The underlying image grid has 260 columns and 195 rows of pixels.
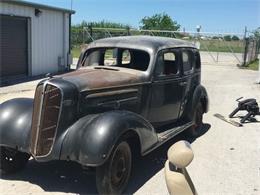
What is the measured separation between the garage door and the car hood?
9.97 meters

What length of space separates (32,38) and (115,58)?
1060cm

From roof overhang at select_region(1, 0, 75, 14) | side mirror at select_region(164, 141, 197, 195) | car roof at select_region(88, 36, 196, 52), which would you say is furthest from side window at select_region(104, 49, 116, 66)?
roof overhang at select_region(1, 0, 75, 14)

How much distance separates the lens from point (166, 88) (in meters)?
6.75

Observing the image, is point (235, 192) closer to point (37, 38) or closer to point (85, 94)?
point (85, 94)

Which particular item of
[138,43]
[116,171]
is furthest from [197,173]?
[138,43]

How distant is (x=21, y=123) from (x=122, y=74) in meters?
1.56

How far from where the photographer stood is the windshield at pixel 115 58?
6.61 meters

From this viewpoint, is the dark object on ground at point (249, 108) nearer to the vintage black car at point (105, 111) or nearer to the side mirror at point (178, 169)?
the vintage black car at point (105, 111)

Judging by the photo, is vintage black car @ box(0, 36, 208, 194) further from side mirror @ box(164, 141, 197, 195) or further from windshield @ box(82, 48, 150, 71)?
side mirror @ box(164, 141, 197, 195)

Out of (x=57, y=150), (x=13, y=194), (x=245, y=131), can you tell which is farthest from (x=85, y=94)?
(x=245, y=131)

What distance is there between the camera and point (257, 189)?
18.0 ft

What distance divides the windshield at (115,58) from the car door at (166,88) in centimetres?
34

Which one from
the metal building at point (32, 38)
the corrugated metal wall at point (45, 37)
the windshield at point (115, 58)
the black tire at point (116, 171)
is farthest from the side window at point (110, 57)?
the corrugated metal wall at point (45, 37)

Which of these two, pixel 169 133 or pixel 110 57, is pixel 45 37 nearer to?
pixel 110 57
